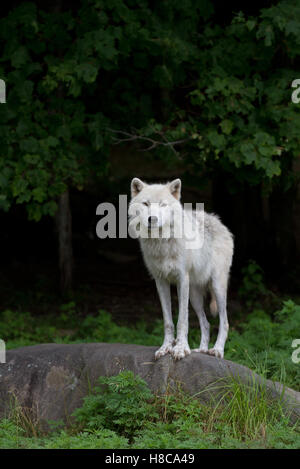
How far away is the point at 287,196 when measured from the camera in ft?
38.3

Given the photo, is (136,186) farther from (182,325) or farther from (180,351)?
(180,351)

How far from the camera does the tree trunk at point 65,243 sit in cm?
1154

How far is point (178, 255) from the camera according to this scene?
628 cm

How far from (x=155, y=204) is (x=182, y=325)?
1.28 meters

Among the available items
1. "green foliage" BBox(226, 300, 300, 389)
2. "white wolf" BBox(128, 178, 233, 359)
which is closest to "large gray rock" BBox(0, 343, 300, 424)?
"white wolf" BBox(128, 178, 233, 359)

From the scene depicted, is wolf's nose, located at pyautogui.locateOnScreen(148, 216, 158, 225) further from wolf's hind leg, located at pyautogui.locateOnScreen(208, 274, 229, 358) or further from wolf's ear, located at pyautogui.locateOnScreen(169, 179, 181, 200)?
wolf's hind leg, located at pyautogui.locateOnScreen(208, 274, 229, 358)

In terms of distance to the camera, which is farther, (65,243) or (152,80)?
(65,243)

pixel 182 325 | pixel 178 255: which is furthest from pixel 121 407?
pixel 178 255

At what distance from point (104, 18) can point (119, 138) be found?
202cm

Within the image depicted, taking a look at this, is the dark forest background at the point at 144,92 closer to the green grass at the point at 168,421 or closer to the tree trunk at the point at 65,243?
the tree trunk at the point at 65,243

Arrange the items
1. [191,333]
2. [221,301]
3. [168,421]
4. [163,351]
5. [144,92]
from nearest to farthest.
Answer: [168,421]
[163,351]
[221,301]
[191,333]
[144,92]

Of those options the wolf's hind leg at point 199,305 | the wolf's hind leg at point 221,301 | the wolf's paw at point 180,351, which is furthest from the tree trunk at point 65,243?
the wolf's paw at point 180,351

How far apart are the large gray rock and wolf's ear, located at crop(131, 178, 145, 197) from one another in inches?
64.8
